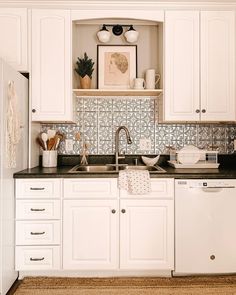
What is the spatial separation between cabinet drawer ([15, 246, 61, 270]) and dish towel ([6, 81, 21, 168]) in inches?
26.3

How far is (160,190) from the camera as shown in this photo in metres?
2.31

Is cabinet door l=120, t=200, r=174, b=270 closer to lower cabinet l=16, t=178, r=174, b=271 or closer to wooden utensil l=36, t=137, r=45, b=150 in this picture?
lower cabinet l=16, t=178, r=174, b=271

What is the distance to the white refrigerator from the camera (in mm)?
2012

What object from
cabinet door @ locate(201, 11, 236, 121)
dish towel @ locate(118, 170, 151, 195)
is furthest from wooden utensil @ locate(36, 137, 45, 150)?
cabinet door @ locate(201, 11, 236, 121)

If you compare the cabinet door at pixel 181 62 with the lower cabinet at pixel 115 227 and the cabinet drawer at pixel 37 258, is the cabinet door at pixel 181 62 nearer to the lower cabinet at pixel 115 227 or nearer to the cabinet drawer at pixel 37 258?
the lower cabinet at pixel 115 227

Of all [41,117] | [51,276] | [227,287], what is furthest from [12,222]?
[227,287]

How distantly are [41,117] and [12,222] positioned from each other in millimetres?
906

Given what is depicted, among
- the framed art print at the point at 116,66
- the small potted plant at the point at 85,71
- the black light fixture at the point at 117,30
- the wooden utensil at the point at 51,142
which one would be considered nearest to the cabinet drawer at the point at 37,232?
the wooden utensil at the point at 51,142

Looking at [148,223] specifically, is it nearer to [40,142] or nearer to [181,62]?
[40,142]

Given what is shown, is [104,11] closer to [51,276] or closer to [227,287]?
[51,276]

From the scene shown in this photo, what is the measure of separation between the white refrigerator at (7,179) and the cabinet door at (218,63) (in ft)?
5.15

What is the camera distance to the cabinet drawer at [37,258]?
229 centimetres

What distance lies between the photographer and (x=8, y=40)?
8.47ft

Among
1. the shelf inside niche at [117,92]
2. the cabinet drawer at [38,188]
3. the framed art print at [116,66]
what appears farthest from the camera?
the framed art print at [116,66]
